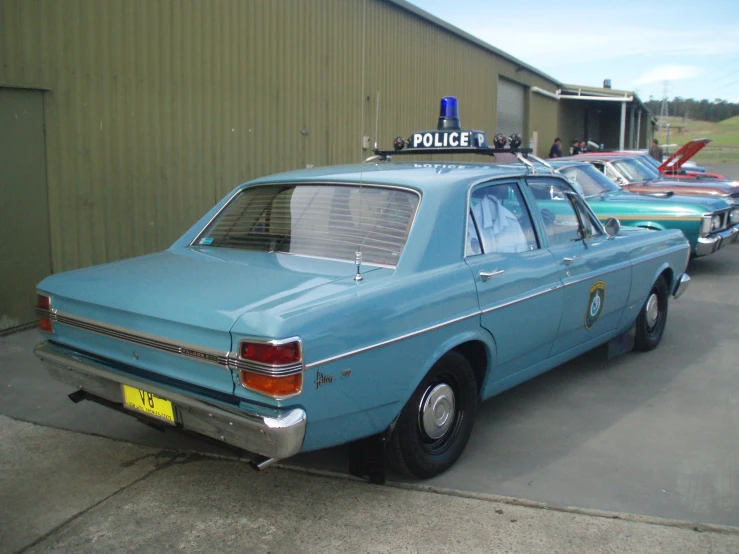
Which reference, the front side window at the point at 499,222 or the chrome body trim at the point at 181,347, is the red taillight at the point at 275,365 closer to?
the chrome body trim at the point at 181,347

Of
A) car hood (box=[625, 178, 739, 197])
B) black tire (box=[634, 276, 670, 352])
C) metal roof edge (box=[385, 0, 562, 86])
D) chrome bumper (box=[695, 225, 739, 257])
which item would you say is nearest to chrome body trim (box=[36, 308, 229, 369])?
black tire (box=[634, 276, 670, 352])

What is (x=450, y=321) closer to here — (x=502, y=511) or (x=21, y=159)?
(x=502, y=511)

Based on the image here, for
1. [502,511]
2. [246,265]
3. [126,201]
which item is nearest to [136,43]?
[126,201]

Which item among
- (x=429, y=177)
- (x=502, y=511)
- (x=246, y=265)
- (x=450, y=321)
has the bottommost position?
(x=502, y=511)

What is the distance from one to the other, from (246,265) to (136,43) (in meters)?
4.78

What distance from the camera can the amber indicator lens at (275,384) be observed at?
2.91 m

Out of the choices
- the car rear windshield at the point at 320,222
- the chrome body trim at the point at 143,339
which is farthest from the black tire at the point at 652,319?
the chrome body trim at the point at 143,339

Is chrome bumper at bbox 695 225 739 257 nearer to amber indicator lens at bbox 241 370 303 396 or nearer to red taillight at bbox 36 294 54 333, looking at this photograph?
amber indicator lens at bbox 241 370 303 396

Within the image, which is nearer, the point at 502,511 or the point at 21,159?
the point at 502,511

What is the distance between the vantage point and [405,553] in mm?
3090

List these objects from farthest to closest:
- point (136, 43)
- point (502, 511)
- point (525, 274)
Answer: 1. point (136, 43)
2. point (525, 274)
3. point (502, 511)

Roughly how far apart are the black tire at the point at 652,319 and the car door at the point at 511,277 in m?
1.78

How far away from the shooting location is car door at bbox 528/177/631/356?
4.75 m

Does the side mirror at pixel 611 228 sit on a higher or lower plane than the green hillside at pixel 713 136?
lower
